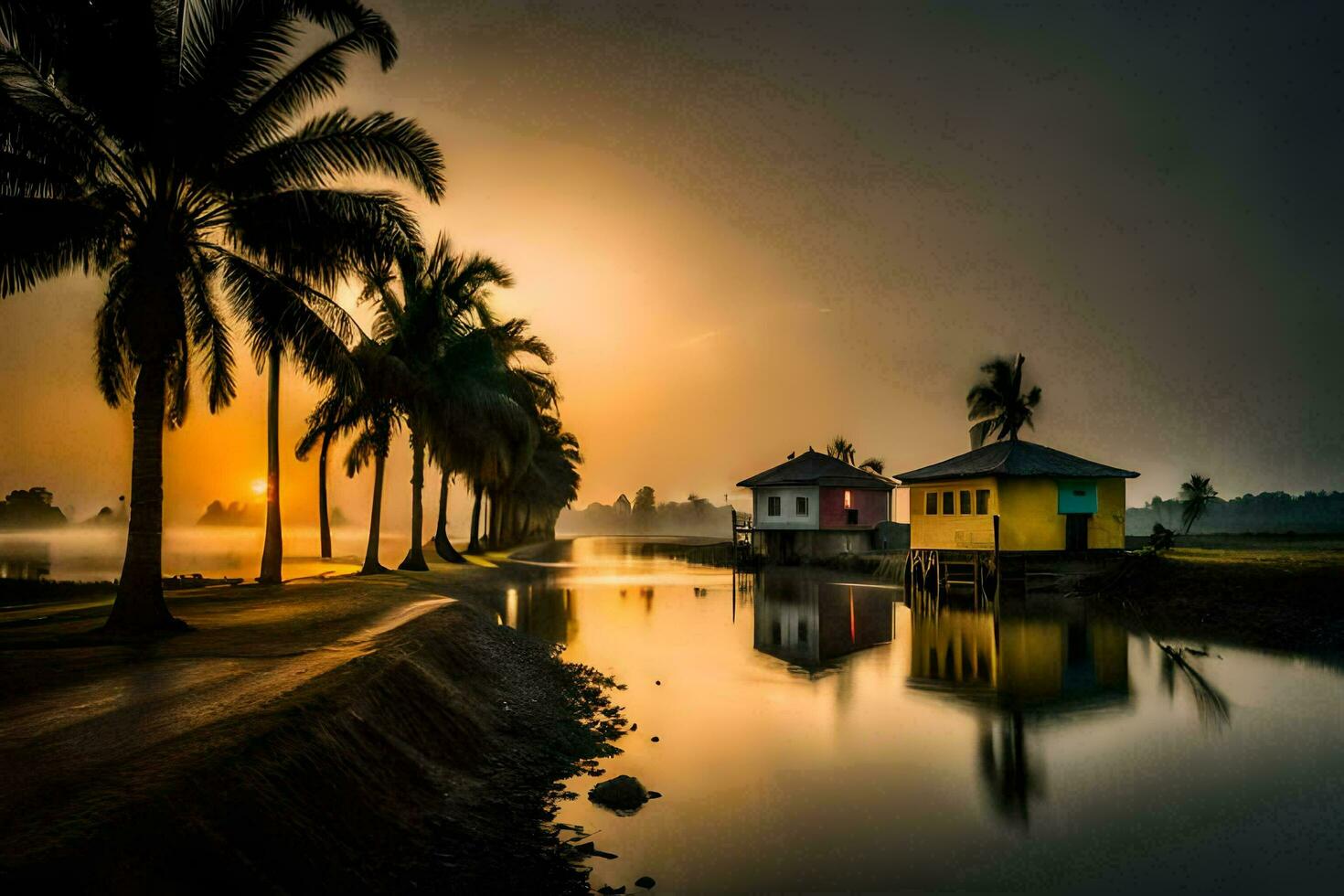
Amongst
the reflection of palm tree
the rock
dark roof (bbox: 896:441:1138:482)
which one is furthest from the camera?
dark roof (bbox: 896:441:1138:482)

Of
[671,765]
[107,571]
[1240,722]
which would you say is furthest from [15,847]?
[107,571]

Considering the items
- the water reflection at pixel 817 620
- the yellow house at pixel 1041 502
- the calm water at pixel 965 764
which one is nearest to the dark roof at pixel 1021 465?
the yellow house at pixel 1041 502

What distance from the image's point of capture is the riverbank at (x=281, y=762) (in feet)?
16.8

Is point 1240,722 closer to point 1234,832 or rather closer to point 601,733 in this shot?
point 1234,832

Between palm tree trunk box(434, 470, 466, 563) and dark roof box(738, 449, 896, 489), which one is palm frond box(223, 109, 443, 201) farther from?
dark roof box(738, 449, 896, 489)

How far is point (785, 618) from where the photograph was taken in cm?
3008

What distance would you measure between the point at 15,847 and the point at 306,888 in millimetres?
1864

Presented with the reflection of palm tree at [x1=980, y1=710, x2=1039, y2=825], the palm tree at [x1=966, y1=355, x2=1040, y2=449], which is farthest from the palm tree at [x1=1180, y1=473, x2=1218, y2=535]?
the reflection of palm tree at [x1=980, y1=710, x2=1039, y2=825]

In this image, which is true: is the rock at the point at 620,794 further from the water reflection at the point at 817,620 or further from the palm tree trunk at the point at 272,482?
the palm tree trunk at the point at 272,482

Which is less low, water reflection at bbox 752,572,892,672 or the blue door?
the blue door

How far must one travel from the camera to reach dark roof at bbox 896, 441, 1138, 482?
3609 cm

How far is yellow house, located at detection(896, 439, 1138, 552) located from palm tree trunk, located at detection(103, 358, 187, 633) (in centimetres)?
3325

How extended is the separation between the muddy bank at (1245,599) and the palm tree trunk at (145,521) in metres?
28.7

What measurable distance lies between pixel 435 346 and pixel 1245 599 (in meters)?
32.6
